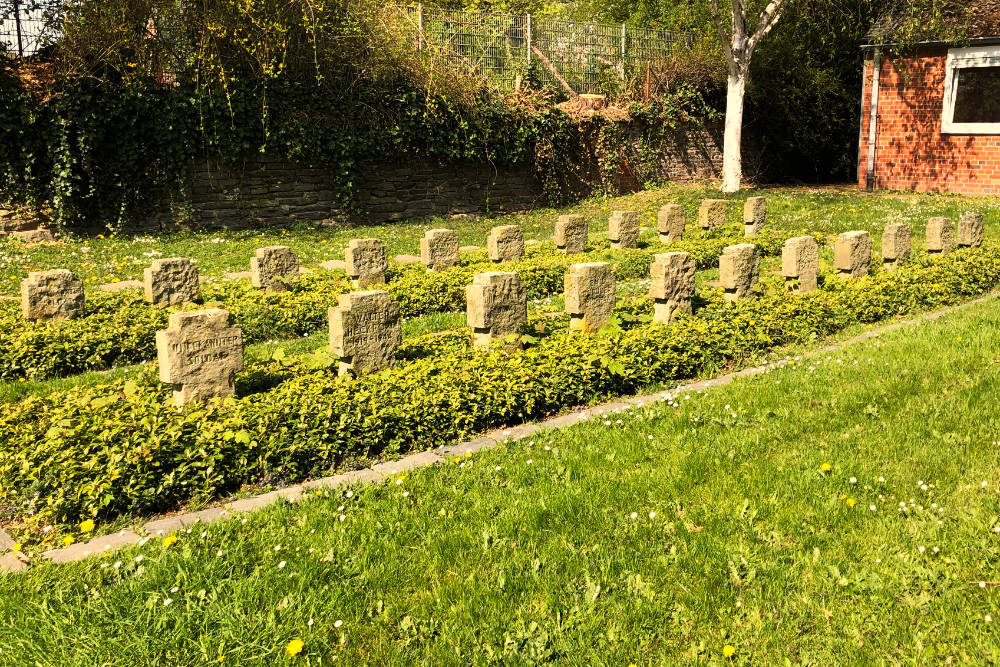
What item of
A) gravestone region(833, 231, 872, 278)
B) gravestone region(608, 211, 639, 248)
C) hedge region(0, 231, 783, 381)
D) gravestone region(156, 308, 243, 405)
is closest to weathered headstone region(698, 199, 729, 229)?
gravestone region(608, 211, 639, 248)

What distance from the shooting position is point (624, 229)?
13.0 metres

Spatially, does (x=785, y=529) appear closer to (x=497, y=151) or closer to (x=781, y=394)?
(x=781, y=394)

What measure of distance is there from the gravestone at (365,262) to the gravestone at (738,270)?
443cm

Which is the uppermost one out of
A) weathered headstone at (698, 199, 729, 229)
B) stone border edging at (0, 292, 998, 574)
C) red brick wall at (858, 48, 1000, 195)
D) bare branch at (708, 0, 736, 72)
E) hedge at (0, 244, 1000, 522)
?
bare branch at (708, 0, 736, 72)

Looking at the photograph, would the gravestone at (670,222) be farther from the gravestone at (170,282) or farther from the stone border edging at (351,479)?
the gravestone at (170,282)

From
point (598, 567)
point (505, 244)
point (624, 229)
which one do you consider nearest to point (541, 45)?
point (624, 229)

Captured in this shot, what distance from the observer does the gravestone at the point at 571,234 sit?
12.3 metres

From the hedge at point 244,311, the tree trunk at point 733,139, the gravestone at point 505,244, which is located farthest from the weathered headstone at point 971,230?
the tree trunk at point 733,139

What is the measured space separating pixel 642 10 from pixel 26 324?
30.2m

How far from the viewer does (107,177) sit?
603 inches

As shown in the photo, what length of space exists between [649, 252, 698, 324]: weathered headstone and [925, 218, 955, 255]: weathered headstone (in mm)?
4906

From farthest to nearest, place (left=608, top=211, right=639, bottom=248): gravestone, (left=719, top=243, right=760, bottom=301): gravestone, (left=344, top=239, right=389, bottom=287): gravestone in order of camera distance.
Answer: (left=608, top=211, right=639, bottom=248): gravestone
(left=344, top=239, right=389, bottom=287): gravestone
(left=719, top=243, right=760, bottom=301): gravestone

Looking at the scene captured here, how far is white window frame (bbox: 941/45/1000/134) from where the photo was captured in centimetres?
1883

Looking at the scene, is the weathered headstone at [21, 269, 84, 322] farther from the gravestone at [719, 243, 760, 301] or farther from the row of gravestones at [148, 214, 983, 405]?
the gravestone at [719, 243, 760, 301]
